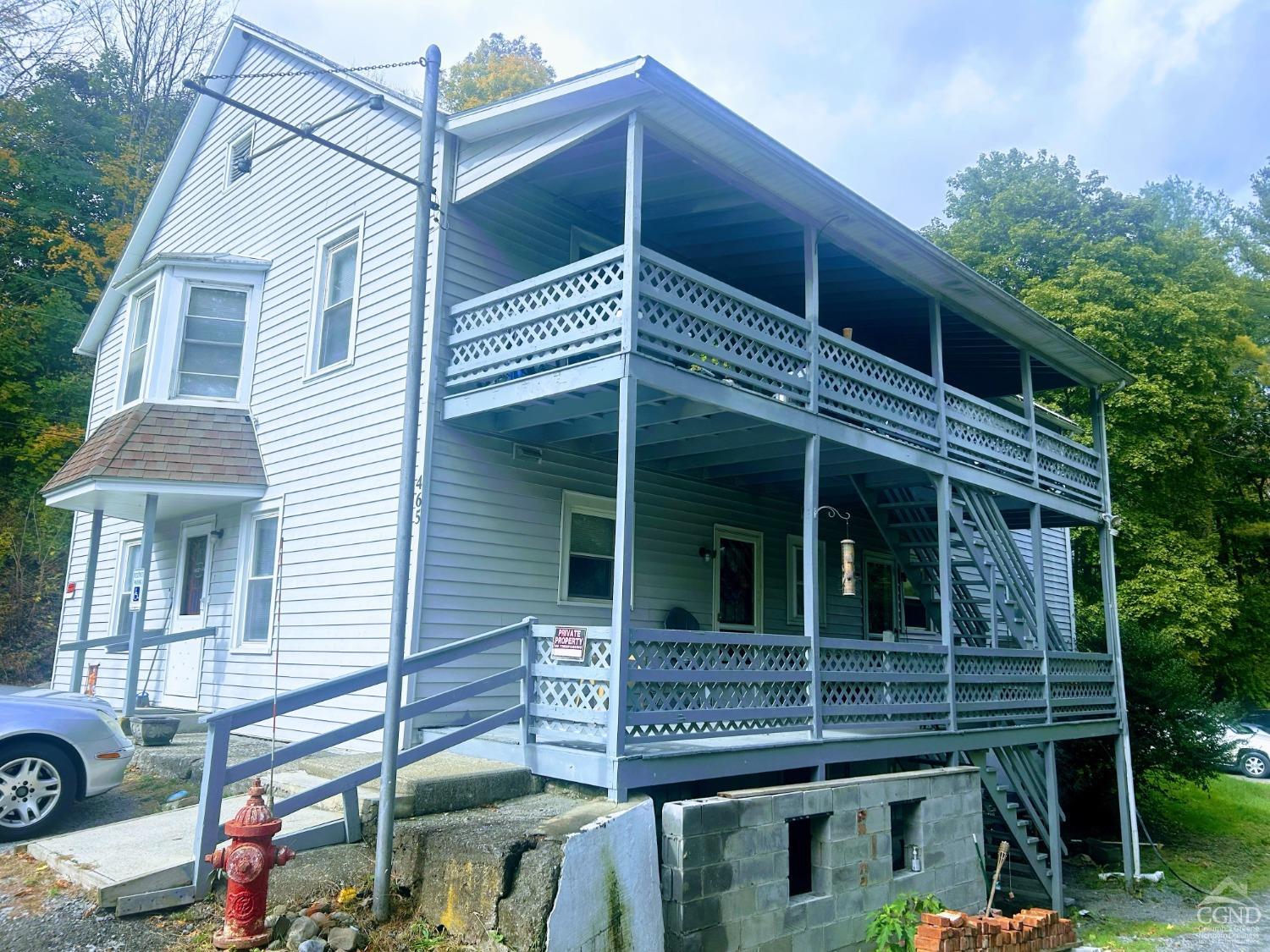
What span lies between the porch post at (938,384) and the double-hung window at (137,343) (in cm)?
990

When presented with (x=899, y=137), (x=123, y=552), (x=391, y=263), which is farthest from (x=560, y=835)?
(x=899, y=137)

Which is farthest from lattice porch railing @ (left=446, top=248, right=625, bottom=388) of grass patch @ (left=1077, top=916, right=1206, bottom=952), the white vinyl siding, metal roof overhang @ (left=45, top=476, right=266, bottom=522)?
grass patch @ (left=1077, top=916, right=1206, bottom=952)

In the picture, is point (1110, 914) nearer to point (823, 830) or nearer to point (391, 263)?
point (823, 830)

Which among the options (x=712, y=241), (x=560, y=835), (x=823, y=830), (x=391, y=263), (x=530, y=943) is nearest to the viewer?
(x=530, y=943)

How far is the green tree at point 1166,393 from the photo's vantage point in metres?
26.0

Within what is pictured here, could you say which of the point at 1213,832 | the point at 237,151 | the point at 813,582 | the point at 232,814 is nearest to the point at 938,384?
the point at 813,582

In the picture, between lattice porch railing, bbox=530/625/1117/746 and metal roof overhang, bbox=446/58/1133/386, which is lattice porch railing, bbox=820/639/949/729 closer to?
lattice porch railing, bbox=530/625/1117/746

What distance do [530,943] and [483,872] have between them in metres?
0.50

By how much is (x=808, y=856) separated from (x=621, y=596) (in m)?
4.08

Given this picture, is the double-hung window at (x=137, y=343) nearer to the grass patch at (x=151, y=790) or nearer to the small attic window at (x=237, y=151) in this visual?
the small attic window at (x=237, y=151)

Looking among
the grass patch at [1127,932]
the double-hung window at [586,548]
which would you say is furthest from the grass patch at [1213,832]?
the double-hung window at [586,548]

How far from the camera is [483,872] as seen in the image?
211 inches

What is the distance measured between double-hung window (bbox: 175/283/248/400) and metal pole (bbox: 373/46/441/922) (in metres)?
6.50

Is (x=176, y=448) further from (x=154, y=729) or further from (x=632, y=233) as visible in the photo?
(x=632, y=233)
